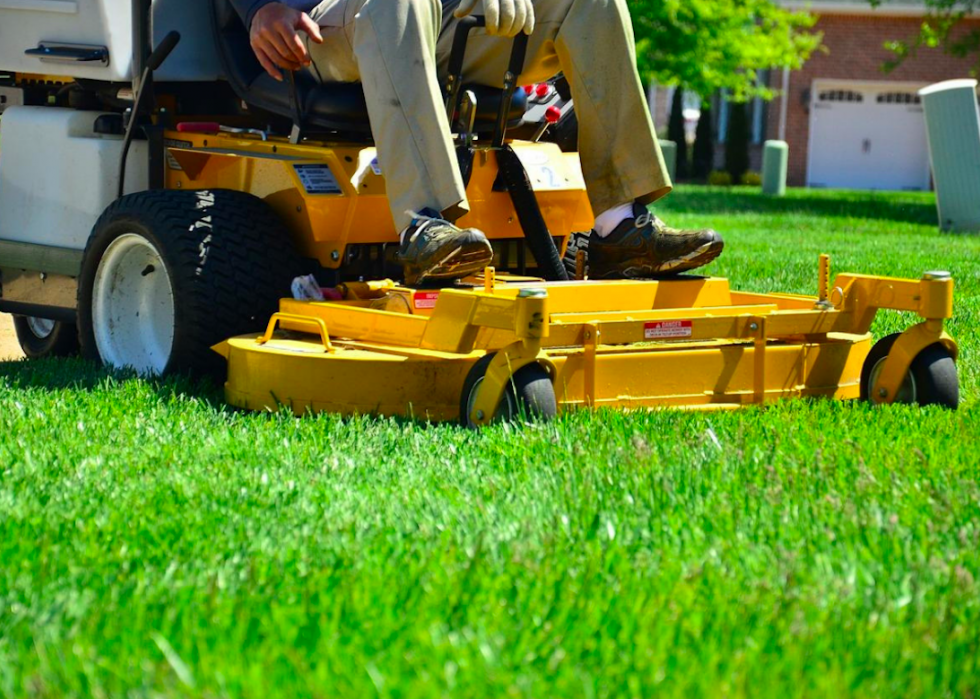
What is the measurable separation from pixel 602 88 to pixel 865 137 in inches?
1150

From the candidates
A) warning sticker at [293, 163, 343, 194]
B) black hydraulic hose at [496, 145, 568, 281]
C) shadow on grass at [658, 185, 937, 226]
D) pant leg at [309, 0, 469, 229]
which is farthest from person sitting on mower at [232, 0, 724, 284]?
shadow on grass at [658, 185, 937, 226]

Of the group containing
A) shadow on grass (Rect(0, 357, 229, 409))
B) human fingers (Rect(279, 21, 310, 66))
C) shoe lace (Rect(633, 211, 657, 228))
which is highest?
human fingers (Rect(279, 21, 310, 66))

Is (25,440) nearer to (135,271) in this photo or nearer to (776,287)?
(135,271)

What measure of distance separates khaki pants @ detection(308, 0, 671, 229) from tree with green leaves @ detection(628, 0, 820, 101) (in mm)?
16704

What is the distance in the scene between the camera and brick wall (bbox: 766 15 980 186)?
31.7 meters

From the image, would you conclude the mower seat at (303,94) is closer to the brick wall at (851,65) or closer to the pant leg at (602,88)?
the pant leg at (602,88)

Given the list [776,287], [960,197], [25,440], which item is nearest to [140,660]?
[25,440]

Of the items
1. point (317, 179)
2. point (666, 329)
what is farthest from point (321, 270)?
point (666, 329)

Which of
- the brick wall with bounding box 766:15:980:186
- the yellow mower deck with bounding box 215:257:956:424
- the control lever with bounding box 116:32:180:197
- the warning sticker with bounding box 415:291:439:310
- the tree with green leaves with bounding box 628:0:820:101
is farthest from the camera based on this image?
the brick wall with bounding box 766:15:980:186

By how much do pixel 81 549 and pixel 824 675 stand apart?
4.36 feet

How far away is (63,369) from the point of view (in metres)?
4.94

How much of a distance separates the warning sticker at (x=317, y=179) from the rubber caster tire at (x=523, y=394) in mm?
1042

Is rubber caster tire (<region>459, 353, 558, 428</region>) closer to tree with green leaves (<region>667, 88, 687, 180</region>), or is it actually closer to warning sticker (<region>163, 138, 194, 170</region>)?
warning sticker (<region>163, 138, 194, 170</region>)

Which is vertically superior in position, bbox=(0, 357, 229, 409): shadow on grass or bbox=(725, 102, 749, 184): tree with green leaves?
bbox=(725, 102, 749, 184): tree with green leaves
